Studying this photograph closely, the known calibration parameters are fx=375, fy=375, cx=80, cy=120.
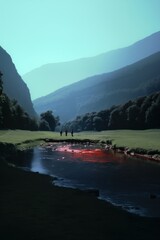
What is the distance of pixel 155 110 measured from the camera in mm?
150750

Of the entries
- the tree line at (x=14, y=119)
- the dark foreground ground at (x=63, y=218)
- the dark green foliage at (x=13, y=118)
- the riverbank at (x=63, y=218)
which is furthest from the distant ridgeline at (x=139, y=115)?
the dark foreground ground at (x=63, y=218)

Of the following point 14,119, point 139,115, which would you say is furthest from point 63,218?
point 139,115

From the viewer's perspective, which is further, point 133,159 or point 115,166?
point 133,159

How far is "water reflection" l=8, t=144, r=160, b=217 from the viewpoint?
3102 centimetres

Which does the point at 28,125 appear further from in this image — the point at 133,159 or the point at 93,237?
the point at 93,237

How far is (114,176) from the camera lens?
44.8 meters

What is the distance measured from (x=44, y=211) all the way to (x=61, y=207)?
69.4 inches

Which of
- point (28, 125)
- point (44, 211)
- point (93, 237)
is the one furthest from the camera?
point (28, 125)

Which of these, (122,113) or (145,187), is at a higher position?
(122,113)

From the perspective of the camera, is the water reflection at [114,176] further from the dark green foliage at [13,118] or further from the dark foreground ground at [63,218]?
the dark green foliage at [13,118]

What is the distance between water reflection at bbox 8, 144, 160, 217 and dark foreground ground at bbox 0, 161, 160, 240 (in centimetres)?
352

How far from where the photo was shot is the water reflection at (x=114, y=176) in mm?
31016

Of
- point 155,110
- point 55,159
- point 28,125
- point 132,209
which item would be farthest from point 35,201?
point 28,125

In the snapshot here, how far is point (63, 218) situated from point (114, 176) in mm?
23010
